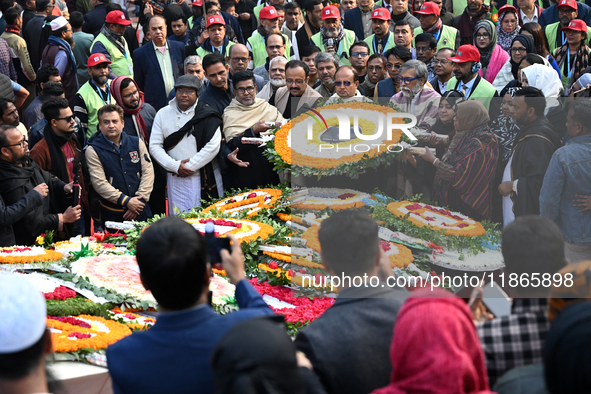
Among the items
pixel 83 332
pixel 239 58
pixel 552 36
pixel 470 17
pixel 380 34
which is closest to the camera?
pixel 83 332

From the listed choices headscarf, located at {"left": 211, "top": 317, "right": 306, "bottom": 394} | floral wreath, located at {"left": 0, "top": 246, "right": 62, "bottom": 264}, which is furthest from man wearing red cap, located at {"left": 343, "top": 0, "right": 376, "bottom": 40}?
headscarf, located at {"left": 211, "top": 317, "right": 306, "bottom": 394}

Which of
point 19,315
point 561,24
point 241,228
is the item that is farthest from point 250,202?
point 561,24

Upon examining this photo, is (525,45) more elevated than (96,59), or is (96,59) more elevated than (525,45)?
(96,59)

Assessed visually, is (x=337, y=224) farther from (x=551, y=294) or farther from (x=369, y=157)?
(x=369, y=157)

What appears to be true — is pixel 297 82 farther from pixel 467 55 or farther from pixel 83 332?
pixel 83 332

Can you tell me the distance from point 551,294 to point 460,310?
22.9 inches

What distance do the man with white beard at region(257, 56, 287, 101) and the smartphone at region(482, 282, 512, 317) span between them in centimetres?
562

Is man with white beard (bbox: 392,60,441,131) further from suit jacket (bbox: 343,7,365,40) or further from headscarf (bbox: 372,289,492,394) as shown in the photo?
suit jacket (bbox: 343,7,365,40)

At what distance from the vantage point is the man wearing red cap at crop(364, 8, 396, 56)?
9.55 metres

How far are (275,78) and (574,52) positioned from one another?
397 cm

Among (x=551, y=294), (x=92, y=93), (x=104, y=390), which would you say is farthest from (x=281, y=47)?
(x=551, y=294)

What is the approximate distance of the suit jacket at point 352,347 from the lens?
2.23m

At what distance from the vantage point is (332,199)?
15.7ft

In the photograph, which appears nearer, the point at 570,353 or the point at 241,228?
the point at 570,353
